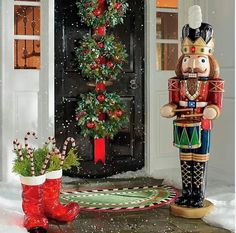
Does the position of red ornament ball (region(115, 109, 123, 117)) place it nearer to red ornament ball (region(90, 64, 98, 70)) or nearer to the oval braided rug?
red ornament ball (region(90, 64, 98, 70))

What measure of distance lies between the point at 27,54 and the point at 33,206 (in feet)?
6.99

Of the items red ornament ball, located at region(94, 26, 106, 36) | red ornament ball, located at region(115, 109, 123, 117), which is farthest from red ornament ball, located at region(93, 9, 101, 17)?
red ornament ball, located at region(115, 109, 123, 117)

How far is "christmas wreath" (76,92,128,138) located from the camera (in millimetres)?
4965

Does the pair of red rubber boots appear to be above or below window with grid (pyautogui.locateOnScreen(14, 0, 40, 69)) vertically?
below

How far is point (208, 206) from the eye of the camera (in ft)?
12.3

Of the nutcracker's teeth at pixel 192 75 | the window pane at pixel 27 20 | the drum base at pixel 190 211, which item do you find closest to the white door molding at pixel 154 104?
the window pane at pixel 27 20

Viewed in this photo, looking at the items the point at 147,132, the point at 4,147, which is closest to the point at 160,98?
the point at 147,132

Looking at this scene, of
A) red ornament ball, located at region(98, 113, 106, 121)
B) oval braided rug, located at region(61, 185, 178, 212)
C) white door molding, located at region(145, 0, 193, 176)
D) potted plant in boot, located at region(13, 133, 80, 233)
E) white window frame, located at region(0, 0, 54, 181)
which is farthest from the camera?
white door molding, located at region(145, 0, 193, 176)

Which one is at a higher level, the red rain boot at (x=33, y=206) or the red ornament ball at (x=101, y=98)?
the red ornament ball at (x=101, y=98)

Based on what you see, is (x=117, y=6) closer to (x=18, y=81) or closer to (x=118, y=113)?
(x=118, y=113)

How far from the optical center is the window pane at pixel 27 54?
195 inches

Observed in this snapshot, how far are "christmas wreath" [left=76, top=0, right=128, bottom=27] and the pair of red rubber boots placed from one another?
208 cm

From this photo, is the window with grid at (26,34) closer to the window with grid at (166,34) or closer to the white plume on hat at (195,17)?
the window with grid at (166,34)

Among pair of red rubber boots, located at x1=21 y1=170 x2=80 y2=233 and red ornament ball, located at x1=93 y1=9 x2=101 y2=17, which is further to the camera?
red ornament ball, located at x1=93 y1=9 x2=101 y2=17
